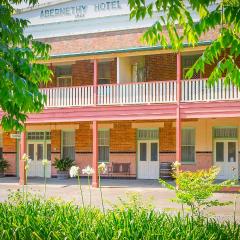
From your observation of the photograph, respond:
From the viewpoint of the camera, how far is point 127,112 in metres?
23.2

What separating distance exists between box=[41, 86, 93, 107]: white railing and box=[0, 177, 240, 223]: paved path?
3.88 metres

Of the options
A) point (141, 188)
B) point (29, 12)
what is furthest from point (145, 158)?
point (29, 12)

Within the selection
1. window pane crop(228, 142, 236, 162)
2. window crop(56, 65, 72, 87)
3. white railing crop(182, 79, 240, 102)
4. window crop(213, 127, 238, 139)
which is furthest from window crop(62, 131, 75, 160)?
white railing crop(182, 79, 240, 102)

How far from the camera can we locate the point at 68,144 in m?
29.6

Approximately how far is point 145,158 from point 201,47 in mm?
8065

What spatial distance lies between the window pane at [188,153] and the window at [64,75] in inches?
299

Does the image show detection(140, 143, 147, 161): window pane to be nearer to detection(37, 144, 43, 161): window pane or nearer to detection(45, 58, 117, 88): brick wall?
detection(45, 58, 117, 88): brick wall

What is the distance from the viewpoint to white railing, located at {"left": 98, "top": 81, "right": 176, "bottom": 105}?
22562mm

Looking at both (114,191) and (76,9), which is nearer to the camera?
(114,191)

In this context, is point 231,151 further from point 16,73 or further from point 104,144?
point 16,73

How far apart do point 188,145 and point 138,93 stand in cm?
523

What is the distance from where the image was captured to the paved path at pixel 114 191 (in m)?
17.0

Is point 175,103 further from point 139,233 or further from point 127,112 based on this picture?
point 139,233

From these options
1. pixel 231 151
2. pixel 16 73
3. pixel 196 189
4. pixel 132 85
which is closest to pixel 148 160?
pixel 231 151
